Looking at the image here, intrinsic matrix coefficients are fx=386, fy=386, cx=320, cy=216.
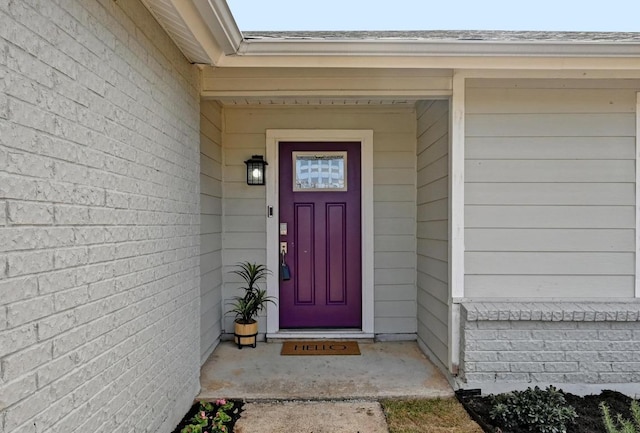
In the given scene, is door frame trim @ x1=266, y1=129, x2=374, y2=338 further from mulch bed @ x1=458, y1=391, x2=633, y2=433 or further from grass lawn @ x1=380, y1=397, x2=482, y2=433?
mulch bed @ x1=458, y1=391, x2=633, y2=433

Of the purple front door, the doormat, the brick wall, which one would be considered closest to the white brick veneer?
the doormat

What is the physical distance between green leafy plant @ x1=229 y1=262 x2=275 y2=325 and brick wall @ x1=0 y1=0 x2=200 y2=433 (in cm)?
117

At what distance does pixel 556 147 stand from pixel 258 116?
251 cm

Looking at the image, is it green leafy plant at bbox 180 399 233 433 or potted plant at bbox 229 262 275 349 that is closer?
green leafy plant at bbox 180 399 233 433

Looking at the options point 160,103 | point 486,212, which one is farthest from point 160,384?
point 486,212

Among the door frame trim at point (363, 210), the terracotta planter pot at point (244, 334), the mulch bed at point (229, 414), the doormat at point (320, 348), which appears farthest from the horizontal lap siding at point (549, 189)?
the terracotta planter pot at point (244, 334)

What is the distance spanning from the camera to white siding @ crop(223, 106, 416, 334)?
3709 millimetres

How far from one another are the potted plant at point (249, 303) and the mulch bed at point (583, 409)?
1.81m

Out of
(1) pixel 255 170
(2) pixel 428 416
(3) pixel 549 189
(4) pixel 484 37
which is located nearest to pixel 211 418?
(2) pixel 428 416

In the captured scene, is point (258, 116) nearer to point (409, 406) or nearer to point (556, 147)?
point (556, 147)

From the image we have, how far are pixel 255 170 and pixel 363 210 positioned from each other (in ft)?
3.59

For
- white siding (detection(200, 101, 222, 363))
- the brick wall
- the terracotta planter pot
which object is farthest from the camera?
the terracotta planter pot

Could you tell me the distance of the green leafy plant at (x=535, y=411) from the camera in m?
2.21

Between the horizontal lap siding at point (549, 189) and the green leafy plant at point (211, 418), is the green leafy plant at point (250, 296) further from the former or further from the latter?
the horizontal lap siding at point (549, 189)
